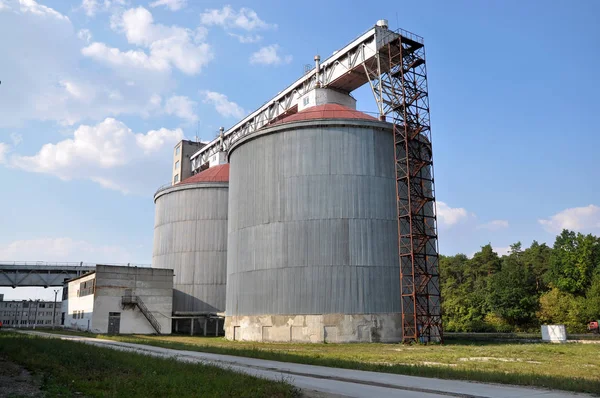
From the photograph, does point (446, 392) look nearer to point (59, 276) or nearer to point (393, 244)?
point (393, 244)

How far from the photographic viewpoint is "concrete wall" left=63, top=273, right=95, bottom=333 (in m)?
52.9

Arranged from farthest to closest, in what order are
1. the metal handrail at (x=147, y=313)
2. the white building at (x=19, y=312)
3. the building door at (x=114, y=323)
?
the white building at (x=19, y=312), the metal handrail at (x=147, y=313), the building door at (x=114, y=323)

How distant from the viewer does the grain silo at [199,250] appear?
57531mm

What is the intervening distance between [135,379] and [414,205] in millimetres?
29135

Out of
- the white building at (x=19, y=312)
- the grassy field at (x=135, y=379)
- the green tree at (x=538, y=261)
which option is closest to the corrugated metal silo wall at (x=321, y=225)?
the grassy field at (x=135, y=379)

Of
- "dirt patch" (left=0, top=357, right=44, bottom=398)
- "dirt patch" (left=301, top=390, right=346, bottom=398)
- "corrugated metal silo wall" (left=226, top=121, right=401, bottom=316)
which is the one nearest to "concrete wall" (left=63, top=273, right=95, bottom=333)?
"corrugated metal silo wall" (left=226, top=121, right=401, bottom=316)

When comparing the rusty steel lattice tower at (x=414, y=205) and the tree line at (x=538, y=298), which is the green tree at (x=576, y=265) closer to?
the tree line at (x=538, y=298)

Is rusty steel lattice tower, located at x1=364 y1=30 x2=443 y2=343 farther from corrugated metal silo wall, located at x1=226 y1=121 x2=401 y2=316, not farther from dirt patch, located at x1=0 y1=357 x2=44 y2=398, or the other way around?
dirt patch, located at x1=0 y1=357 x2=44 y2=398

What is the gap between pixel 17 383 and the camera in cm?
1388

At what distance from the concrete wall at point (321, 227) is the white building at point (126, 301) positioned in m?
14.9

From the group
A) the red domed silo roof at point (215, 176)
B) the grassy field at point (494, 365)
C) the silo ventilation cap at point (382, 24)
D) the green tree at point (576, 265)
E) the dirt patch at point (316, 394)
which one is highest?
the silo ventilation cap at point (382, 24)

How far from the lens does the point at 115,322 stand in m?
52.5

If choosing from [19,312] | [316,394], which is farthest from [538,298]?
[19,312]

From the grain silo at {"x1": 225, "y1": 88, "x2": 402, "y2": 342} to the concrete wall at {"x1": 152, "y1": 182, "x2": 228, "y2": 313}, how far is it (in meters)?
14.7
